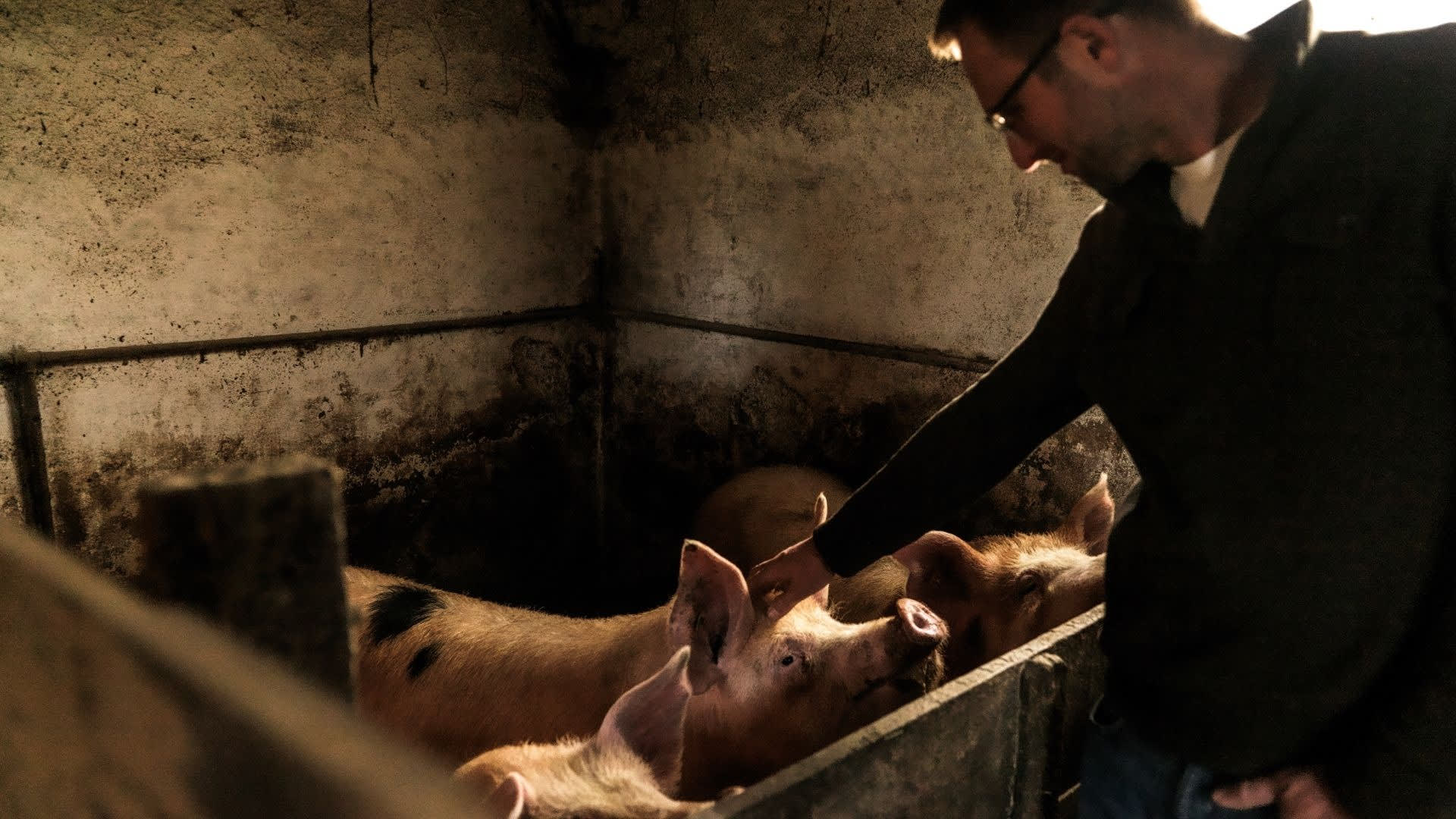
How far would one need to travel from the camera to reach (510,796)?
1239 mm

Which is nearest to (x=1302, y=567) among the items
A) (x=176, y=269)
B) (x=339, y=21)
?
(x=176, y=269)

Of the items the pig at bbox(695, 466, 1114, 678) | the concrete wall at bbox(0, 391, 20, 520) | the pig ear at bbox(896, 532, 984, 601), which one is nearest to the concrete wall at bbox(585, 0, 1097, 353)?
the pig at bbox(695, 466, 1114, 678)

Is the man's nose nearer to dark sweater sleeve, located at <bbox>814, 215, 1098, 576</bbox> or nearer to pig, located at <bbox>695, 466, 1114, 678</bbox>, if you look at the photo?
dark sweater sleeve, located at <bbox>814, 215, 1098, 576</bbox>

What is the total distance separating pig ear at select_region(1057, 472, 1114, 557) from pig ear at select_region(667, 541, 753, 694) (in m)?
1.34

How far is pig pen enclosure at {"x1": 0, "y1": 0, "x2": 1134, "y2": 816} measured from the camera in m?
3.38

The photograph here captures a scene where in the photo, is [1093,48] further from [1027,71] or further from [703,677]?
[703,677]

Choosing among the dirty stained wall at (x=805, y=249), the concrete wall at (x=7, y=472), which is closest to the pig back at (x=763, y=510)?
the dirty stained wall at (x=805, y=249)

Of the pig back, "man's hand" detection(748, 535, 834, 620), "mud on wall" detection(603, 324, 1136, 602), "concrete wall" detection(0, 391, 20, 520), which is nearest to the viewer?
"man's hand" detection(748, 535, 834, 620)

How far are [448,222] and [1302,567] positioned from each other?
14.4 feet

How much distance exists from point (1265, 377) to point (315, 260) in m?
4.10

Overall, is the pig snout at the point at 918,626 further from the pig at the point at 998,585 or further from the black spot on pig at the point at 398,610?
the black spot on pig at the point at 398,610

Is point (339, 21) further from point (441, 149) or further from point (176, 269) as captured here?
point (176, 269)

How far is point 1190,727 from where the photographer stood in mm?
1178

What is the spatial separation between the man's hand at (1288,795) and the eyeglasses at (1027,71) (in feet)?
3.37
